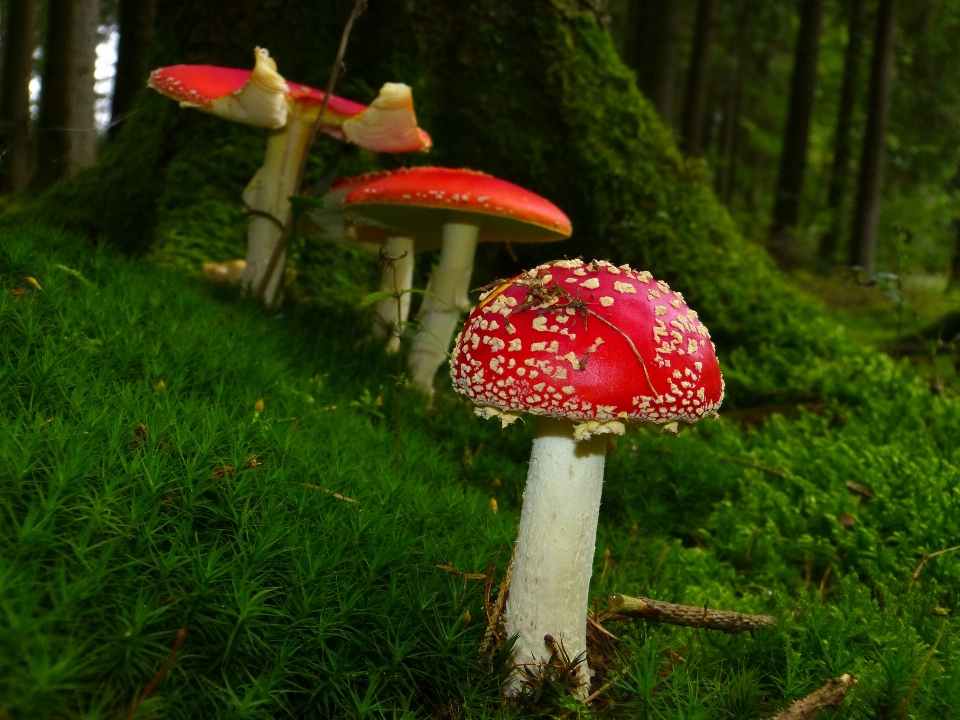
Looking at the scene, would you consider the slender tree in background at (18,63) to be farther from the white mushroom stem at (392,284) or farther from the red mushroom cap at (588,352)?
the red mushroom cap at (588,352)

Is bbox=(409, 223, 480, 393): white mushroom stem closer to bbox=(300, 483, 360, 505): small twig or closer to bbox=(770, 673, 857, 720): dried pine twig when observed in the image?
bbox=(300, 483, 360, 505): small twig

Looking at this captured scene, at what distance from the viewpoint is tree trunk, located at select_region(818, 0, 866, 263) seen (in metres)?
12.5

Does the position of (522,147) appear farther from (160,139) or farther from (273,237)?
(160,139)

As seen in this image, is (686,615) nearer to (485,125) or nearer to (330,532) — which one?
(330,532)

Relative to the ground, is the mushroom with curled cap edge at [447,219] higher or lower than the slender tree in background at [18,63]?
lower

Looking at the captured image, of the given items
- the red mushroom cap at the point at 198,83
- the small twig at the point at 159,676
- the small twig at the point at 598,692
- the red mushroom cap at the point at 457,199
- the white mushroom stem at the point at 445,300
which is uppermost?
the red mushroom cap at the point at 198,83

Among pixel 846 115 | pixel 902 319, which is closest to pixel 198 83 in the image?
pixel 902 319

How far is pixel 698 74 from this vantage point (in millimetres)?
12711

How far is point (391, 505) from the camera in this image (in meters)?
2.40

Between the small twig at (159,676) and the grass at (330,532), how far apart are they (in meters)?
0.03

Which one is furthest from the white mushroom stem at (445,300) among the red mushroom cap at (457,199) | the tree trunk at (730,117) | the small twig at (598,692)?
the tree trunk at (730,117)

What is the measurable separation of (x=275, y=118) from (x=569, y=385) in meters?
2.40

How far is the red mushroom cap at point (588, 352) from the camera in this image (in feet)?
6.07

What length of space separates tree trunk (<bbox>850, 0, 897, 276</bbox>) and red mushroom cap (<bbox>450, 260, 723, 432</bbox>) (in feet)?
34.1
